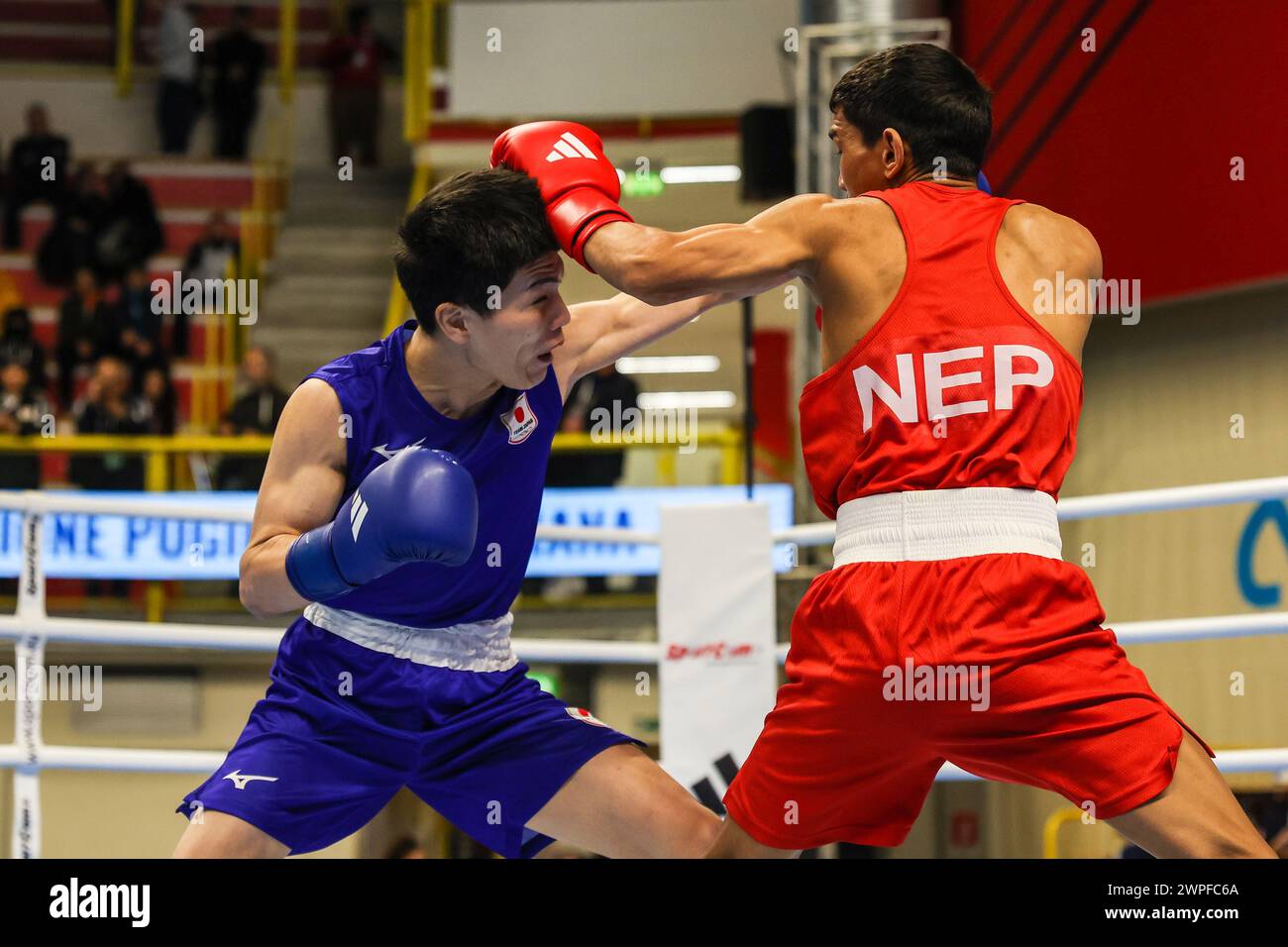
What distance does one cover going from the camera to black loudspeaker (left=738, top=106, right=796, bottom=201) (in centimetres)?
586

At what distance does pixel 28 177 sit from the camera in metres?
12.5

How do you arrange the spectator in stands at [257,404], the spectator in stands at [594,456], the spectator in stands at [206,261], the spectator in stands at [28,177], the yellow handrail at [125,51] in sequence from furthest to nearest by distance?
the yellow handrail at [125,51], the spectator in stands at [28,177], the spectator in stands at [206,261], the spectator in stands at [257,404], the spectator in stands at [594,456]

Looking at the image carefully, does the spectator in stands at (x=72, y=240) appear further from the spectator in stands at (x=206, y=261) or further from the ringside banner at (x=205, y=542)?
the ringside banner at (x=205, y=542)

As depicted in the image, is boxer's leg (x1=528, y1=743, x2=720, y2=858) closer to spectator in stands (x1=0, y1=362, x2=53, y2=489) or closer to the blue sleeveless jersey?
the blue sleeveless jersey

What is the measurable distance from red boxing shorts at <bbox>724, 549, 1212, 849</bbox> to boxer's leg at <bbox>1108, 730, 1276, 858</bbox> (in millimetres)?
24

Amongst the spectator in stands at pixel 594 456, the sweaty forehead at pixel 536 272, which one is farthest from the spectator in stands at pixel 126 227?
the sweaty forehead at pixel 536 272

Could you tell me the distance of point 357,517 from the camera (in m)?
2.40

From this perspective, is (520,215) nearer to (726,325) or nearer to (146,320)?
(146,320)

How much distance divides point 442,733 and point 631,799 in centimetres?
35

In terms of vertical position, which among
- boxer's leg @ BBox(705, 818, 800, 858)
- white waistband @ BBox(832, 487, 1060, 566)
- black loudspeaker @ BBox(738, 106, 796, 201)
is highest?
black loudspeaker @ BBox(738, 106, 796, 201)

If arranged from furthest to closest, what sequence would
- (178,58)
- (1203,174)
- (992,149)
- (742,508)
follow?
(178,58) → (992,149) → (1203,174) → (742,508)

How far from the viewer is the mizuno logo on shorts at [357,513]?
2.39 metres

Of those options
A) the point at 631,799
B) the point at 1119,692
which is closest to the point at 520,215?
the point at 631,799

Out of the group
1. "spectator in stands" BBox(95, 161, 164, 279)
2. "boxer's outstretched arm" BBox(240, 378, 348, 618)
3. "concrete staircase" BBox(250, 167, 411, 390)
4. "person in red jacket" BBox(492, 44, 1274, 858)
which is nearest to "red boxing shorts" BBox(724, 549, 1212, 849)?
"person in red jacket" BBox(492, 44, 1274, 858)
